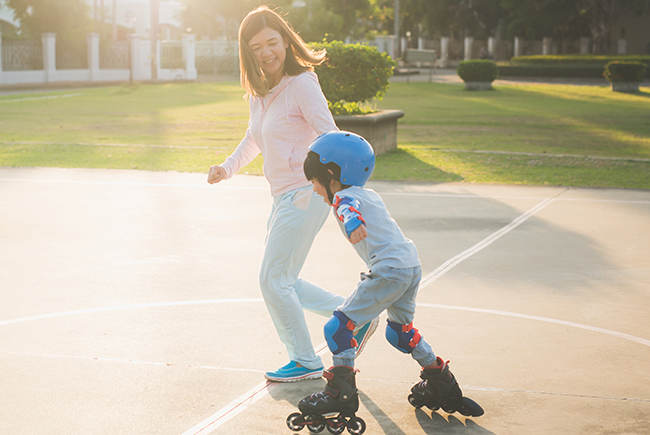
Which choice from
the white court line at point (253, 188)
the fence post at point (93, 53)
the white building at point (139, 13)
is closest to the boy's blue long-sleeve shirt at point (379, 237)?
the white court line at point (253, 188)

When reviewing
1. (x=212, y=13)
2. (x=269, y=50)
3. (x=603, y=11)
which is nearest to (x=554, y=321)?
(x=269, y=50)

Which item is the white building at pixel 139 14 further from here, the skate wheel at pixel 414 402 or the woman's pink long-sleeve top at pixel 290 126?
the skate wheel at pixel 414 402

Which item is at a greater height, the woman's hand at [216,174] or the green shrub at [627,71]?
the green shrub at [627,71]

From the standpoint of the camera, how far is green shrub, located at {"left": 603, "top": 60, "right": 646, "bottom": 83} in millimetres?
30875

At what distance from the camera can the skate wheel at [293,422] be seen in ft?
11.1

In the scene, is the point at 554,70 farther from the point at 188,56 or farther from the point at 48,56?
the point at 48,56

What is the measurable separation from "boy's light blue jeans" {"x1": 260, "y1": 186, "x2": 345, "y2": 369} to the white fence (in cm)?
3593

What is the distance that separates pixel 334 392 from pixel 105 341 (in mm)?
1813

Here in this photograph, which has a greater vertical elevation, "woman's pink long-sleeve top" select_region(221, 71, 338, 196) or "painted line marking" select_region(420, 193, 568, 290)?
"woman's pink long-sleeve top" select_region(221, 71, 338, 196)

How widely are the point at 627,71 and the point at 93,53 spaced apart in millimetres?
29105

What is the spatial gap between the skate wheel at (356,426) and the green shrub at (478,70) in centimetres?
3010

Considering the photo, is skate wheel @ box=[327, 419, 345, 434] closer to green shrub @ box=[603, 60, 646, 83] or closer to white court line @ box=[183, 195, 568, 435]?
white court line @ box=[183, 195, 568, 435]

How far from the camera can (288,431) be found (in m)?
3.42

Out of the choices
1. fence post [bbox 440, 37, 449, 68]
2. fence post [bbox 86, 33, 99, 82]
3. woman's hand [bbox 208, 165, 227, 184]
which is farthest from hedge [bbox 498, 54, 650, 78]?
woman's hand [bbox 208, 165, 227, 184]
